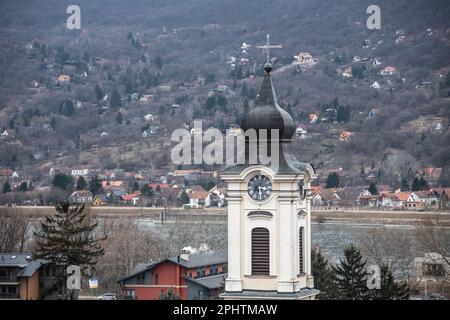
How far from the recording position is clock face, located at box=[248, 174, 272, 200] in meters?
43.6

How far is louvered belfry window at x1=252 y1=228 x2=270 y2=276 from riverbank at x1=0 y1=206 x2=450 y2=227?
93465mm

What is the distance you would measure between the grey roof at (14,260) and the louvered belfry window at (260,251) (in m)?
24.1

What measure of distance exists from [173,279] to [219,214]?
85.3m

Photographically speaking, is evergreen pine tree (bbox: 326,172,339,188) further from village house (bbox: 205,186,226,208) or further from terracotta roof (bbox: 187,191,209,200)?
terracotta roof (bbox: 187,191,209,200)

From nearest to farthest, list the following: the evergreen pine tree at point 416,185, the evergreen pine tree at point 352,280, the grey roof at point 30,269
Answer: the evergreen pine tree at point 352,280 → the grey roof at point 30,269 → the evergreen pine tree at point 416,185

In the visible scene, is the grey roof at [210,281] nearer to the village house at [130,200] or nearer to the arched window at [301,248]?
the arched window at [301,248]

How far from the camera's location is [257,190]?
43812 mm

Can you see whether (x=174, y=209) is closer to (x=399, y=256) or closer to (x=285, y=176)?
(x=399, y=256)

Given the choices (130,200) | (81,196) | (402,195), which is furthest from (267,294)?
(130,200)

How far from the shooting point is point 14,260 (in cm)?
6856

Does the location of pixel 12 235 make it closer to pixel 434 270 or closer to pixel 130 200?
pixel 434 270

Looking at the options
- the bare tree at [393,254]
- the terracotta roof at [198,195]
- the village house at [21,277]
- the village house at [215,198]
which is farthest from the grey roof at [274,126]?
the terracotta roof at [198,195]

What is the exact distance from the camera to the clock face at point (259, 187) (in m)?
43.6
